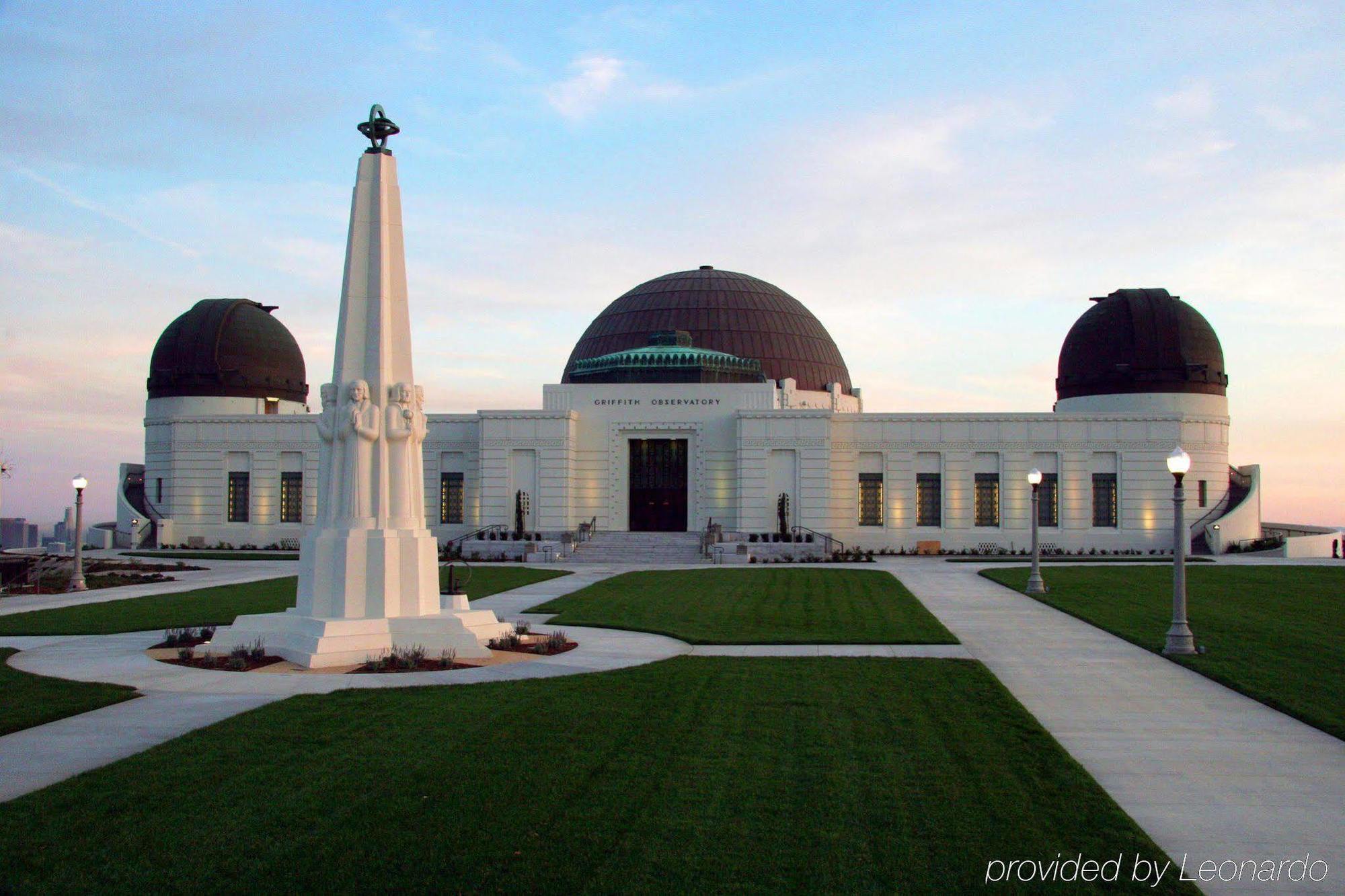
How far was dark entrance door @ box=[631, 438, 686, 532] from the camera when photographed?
164 feet

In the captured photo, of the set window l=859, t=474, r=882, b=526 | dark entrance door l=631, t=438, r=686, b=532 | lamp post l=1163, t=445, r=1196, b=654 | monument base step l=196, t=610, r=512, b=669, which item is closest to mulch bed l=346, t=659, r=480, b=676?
monument base step l=196, t=610, r=512, b=669

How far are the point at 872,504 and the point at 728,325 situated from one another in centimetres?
1606

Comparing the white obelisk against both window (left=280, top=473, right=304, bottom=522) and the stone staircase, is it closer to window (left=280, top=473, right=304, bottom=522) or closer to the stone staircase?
the stone staircase

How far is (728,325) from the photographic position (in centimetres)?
6134

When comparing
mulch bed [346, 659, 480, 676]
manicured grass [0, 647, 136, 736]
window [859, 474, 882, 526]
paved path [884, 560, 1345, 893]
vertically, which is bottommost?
paved path [884, 560, 1345, 893]

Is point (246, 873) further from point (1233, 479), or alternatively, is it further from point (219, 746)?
point (1233, 479)

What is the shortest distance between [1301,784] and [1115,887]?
3.69 meters

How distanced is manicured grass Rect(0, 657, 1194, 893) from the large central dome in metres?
48.5

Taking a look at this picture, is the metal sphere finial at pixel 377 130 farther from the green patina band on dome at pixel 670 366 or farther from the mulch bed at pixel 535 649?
the green patina band on dome at pixel 670 366

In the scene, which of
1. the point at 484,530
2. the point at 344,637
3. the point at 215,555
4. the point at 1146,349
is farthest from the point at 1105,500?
the point at 344,637

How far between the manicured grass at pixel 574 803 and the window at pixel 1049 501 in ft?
131

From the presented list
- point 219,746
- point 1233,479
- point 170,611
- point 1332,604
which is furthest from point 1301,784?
point 1233,479

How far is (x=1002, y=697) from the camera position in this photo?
13133 mm

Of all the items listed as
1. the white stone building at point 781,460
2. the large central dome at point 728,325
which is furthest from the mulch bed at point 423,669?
the large central dome at point 728,325
